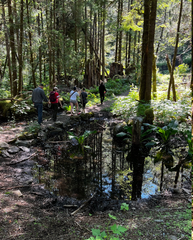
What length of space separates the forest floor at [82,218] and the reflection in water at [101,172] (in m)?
0.59

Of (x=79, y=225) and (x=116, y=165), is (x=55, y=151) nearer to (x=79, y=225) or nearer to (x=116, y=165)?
(x=116, y=165)

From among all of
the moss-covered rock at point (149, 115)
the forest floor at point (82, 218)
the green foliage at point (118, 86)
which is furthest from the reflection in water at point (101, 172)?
the green foliage at point (118, 86)

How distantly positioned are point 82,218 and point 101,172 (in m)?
2.55

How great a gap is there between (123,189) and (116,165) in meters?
1.58

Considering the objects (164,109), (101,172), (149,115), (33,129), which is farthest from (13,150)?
(164,109)

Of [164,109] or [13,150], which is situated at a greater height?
[164,109]

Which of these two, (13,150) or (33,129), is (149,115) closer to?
(33,129)

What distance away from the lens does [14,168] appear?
6.13 meters

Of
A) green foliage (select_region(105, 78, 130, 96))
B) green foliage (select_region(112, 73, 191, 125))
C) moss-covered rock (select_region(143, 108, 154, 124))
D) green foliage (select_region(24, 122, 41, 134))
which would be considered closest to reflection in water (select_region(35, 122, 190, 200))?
green foliage (select_region(24, 122, 41, 134))

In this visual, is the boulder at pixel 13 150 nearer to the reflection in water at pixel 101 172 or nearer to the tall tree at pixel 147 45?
the reflection in water at pixel 101 172

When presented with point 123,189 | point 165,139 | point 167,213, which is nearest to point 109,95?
point 165,139

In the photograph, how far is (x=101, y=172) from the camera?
633cm

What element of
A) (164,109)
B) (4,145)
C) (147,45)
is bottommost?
(4,145)

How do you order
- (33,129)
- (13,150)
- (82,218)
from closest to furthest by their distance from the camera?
1. (82,218)
2. (13,150)
3. (33,129)
